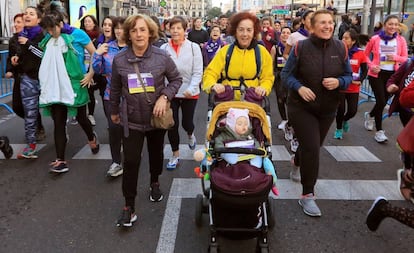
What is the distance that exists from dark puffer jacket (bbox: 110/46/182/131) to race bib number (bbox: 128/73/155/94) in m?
0.03

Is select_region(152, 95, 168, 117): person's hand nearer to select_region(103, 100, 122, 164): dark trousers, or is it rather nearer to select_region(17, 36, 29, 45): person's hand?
select_region(103, 100, 122, 164): dark trousers

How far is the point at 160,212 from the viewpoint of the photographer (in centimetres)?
437

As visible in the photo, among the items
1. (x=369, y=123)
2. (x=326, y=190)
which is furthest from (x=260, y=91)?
(x=369, y=123)

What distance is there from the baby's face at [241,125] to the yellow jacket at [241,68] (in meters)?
0.87

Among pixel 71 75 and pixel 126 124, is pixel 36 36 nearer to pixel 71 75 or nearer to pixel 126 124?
pixel 71 75

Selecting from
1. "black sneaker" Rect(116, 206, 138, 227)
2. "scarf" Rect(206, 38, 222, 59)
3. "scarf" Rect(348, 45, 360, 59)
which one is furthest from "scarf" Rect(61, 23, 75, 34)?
"scarf" Rect(206, 38, 222, 59)

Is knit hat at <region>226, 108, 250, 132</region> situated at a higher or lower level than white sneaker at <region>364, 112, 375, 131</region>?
higher

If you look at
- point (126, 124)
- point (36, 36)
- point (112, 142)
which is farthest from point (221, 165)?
point (36, 36)

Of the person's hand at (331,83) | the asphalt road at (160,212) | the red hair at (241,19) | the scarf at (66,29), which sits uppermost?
the red hair at (241,19)

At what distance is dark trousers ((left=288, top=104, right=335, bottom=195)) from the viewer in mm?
4271

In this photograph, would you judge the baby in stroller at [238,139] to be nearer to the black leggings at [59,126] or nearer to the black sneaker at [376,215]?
the black sneaker at [376,215]

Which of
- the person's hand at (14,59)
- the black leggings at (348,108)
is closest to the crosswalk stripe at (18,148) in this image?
the person's hand at (14,59)

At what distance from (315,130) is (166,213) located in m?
1.68

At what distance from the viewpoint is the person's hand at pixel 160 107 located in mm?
3842
